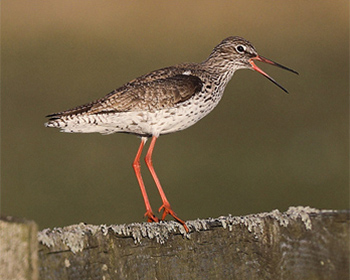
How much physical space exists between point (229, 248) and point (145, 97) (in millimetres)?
2804

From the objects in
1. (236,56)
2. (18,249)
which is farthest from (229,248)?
(236,56)

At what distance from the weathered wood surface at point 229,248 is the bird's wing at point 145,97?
2554 millimetres

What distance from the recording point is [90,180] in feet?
29.4

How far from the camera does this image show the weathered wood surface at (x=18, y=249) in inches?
87.5

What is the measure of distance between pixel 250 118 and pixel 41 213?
169 inches

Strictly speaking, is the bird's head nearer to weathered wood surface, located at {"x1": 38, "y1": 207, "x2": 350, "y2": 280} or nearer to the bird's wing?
the bird's wing

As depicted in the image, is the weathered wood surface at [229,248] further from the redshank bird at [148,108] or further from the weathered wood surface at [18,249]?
the redshank bird at [148,108]

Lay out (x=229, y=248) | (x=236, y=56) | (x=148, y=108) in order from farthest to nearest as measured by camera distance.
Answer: (x=236, y=56), (x=148, y=108), (x=229, y=248)

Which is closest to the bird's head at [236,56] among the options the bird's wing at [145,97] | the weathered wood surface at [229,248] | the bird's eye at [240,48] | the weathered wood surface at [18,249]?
the bird's eye at [240,48]

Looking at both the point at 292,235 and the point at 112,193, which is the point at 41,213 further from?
the point at 292,235

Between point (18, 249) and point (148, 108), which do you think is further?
point (148, 108)

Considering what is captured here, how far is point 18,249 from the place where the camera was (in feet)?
7.42

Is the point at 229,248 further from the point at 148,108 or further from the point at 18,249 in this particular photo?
the point at 148,108

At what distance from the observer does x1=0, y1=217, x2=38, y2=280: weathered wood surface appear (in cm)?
222
